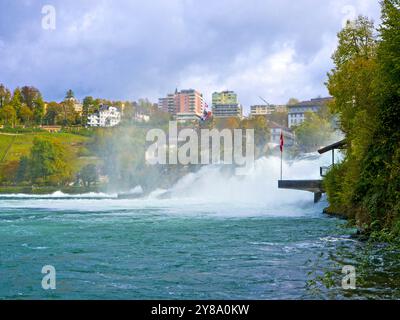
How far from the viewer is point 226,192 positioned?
68.4 meters

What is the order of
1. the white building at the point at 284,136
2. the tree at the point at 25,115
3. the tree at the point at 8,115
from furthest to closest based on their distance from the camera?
the tree at the point at 25,115 → the tree at the point at 8,115 → the white building at the point at 284,136

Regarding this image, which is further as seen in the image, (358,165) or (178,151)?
(178,151)

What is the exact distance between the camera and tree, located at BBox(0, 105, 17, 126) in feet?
578

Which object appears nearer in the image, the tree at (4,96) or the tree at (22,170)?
the tree at (22,170)

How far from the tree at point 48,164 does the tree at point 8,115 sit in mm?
50476

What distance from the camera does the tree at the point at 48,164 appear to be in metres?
124

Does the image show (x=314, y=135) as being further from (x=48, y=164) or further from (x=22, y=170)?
(x=22, y=170)

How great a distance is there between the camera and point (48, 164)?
123750mm

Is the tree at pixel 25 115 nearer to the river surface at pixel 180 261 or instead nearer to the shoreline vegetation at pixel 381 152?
the river surface at pixel 180 261

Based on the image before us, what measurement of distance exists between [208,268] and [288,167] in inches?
1858

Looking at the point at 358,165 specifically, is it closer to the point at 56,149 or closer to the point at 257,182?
the point at 257,182

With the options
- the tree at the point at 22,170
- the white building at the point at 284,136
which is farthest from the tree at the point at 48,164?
the white building at the point at 284,136

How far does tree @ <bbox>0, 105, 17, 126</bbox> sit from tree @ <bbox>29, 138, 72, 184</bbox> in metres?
50.5
